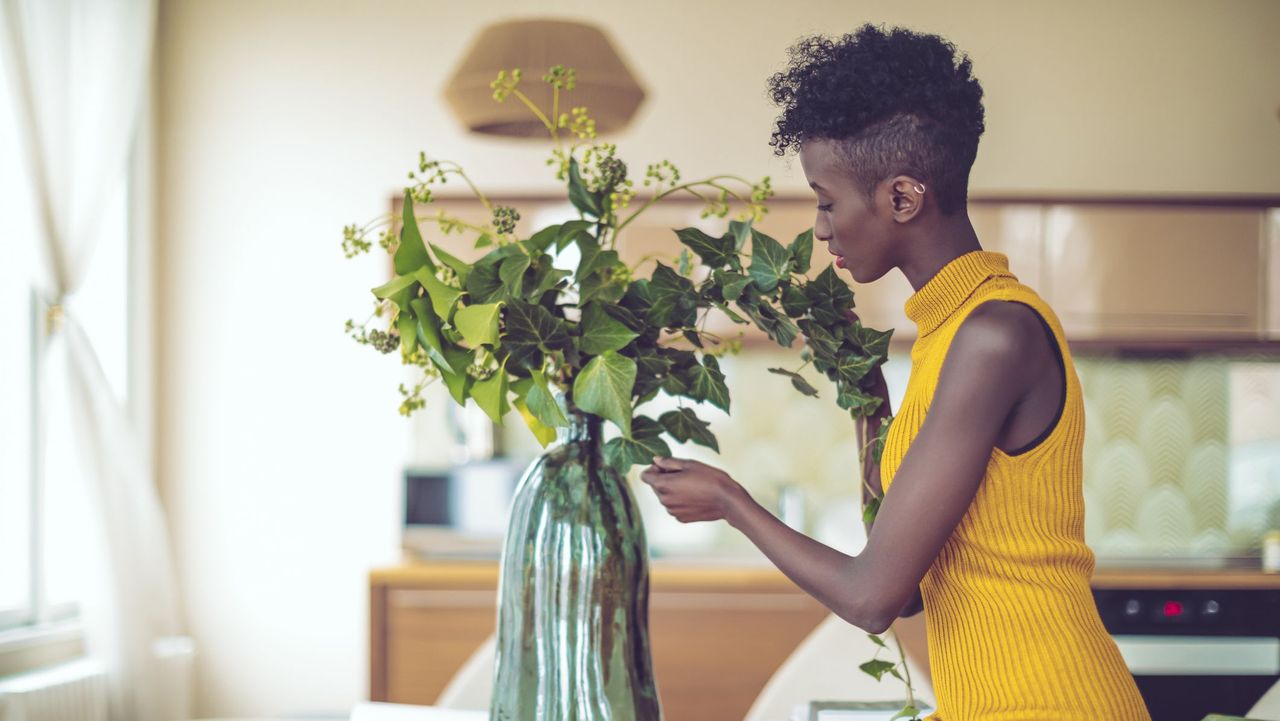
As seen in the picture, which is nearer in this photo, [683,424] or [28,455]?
[683,424]

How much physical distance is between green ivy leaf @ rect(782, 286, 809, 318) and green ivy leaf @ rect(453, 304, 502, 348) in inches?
11.8

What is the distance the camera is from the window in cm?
329

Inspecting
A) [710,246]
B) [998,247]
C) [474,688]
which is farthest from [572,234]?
[998,247]

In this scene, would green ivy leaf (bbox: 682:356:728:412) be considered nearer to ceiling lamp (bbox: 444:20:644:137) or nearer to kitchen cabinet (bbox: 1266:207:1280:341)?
ceiling lamp (bbox: 444:20:644:137)

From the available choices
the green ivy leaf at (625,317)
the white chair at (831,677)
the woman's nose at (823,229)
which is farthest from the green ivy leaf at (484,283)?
the white chair at (831,677)

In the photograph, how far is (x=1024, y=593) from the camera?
1021mm

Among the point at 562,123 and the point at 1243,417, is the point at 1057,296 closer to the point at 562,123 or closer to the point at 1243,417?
the point at 1243,417

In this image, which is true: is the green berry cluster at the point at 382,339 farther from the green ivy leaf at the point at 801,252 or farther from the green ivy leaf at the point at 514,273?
the green ivy leaf at the point at 801,252

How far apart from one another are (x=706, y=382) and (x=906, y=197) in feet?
0.90

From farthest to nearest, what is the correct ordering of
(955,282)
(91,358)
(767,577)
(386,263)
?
(386,263) → (767,577) → (91,358) → (955,282)

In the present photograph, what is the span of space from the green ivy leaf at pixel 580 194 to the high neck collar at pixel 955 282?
33 cm

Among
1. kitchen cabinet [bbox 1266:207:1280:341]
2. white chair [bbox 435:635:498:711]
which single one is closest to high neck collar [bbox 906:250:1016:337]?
white chair [bbox 435:635:498:711]

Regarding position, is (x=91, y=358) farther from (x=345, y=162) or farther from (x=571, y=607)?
(x=571, y=607)

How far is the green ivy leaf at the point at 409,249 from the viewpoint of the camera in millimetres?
1113
